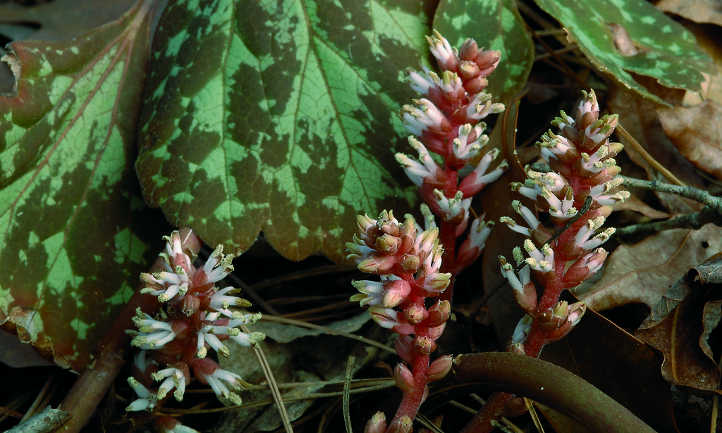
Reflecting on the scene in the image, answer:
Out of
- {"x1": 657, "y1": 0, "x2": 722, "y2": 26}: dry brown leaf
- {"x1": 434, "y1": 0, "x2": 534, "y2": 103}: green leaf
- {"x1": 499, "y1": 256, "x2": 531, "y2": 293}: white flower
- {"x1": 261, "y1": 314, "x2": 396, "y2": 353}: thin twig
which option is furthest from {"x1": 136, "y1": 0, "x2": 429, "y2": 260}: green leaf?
{"x1": 657, "y1": 0, "x2": 722, "y2": 26}: dry brown leaf

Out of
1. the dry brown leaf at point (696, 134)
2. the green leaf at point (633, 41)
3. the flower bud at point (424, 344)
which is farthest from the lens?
the dry brown leaf at point (696, 134)

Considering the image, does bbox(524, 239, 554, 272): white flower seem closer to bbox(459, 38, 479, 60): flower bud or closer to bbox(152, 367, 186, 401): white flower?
bbox(459, 38, 479, 60): flower bud

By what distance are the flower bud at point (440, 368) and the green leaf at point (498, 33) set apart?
28.8 inches

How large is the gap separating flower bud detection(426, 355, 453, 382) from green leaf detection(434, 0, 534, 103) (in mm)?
732

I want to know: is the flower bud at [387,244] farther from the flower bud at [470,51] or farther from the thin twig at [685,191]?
the thin twig at [685,191]

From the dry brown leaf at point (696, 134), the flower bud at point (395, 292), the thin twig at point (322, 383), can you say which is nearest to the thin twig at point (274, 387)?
the thin twig at point (322, 383)

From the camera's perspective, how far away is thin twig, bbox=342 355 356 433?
1326 millimetres

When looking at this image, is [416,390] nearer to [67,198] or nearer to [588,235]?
[588,235]

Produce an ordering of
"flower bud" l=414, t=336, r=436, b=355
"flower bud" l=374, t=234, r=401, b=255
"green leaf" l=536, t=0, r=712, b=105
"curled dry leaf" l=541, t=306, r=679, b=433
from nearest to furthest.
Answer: "flower bud" l=374, t=234, r=401, b=255 → "flower bud" l=414, t=336, r=436, b=355 → "curled dry leaf" l=541, t=306, r=679, b=433 → "green leaf" l=536, t=0, r=712, b=105

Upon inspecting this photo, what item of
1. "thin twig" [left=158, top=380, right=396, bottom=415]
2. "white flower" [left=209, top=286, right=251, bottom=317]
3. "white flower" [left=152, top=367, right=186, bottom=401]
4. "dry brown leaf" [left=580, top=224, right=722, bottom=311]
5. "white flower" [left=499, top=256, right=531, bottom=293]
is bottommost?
"thin twig" [left=158, top=380, right=396, bottom=415]

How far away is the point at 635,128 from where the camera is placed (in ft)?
5.92

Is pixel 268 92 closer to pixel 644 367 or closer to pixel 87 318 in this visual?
pixel 87 318

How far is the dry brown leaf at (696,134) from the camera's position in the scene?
5.74 feet

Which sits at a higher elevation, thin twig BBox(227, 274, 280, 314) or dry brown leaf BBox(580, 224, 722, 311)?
dry brown leaf BBox(580, 224, 722, 311)
